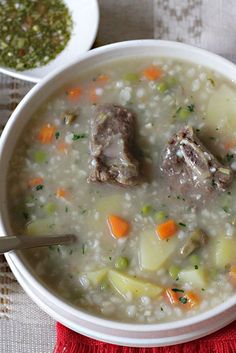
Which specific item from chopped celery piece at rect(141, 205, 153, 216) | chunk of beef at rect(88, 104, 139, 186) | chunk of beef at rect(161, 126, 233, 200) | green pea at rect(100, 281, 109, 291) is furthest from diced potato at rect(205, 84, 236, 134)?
green pea at rect(100, 281, 109, 291)

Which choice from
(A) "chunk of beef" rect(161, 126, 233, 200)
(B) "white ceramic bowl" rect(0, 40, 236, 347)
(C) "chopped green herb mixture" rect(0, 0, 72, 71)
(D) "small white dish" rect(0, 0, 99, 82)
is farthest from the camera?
(C) "chopped green herb mixture" rect(0, 0, 72, 71)

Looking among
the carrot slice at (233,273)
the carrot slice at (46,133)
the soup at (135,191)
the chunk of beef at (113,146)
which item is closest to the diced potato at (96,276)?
the soup at (135,191)

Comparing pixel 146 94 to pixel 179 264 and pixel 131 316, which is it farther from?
pixel 131 316

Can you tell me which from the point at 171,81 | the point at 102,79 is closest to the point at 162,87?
the point at 171,81

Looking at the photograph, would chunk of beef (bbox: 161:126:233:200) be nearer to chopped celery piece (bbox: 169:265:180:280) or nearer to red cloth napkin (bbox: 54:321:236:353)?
chopped celery piece (bbox: 169:265:180:280)

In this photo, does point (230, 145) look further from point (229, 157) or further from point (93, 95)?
point (93, 95)

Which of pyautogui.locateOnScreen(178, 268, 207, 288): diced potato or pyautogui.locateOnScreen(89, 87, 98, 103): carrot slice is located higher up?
pyautogui.locateOnScreen(89, 87, 98, 103): carrot slice

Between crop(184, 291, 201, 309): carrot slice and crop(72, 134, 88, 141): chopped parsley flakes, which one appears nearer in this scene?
crop(184, 291, 201, 309): carrot slice
